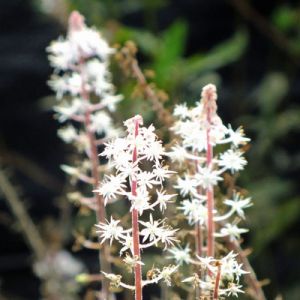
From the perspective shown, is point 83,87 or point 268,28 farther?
point 268,28

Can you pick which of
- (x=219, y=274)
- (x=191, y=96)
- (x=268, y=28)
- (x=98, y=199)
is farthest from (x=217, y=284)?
(x=268, y=28)

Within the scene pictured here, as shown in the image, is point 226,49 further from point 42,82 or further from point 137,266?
point 137,266

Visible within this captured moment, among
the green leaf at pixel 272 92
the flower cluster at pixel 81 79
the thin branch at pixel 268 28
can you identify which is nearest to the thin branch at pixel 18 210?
the flower cluster at pixel 81 79

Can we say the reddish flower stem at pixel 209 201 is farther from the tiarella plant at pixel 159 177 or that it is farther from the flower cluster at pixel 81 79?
the flower cluster at pixel 81 79

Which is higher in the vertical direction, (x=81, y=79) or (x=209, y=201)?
(x=81, y=79)

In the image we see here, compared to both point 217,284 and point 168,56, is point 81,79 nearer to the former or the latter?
point 217,284

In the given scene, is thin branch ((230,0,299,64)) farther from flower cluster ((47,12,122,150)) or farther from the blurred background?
flower cluster ((47,12,122,150))

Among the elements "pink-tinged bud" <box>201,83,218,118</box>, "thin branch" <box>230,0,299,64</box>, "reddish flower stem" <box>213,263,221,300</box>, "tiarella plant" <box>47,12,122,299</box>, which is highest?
"thin branch" <box>230,0,299,64</box>

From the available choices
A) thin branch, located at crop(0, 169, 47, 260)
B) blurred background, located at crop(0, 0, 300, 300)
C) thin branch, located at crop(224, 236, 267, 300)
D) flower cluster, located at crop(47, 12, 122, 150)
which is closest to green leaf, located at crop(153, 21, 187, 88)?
blurred background, located at crop(0, 0, 300, 300)
